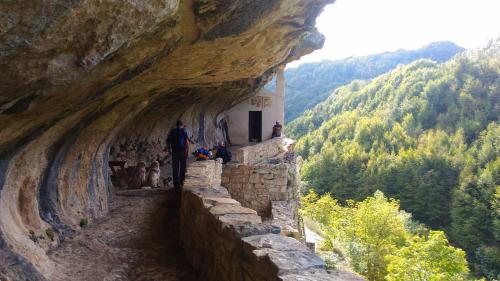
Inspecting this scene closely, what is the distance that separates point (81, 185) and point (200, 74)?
7.35 ft

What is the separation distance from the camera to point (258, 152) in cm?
1438

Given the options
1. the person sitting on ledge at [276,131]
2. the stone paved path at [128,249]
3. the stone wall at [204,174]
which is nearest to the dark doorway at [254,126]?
the person sitting on ledge at [276,131]

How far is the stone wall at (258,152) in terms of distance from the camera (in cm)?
1256

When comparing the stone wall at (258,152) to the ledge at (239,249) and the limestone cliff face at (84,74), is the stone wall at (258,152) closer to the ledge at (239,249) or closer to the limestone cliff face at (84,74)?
the limestone cliff face at (84,74)

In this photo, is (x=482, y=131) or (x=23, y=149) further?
(x=482, y=131)

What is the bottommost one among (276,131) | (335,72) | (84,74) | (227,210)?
(227,210)

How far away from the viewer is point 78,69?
308 centimetres

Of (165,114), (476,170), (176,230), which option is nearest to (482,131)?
(476,170)

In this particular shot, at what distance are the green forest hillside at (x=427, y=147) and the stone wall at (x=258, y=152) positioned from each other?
1085 inches

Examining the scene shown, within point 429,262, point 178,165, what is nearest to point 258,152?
point 178,165

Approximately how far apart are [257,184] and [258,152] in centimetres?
481

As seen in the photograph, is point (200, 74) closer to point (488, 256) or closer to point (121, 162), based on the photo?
point (121, 162)

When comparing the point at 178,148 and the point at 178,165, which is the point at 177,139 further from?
the point at 178,165

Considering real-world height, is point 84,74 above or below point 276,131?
below
